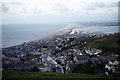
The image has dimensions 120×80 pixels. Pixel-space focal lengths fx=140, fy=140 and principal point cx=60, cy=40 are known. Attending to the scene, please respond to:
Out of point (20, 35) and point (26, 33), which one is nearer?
point (20, 35)

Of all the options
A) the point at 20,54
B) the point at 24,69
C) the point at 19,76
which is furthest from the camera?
the point at 20,54

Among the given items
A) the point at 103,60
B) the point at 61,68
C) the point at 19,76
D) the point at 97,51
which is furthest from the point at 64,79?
the point at 97,51

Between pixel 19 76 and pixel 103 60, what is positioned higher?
pixel 103 60

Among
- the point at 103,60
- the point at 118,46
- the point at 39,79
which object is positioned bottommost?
the point at 39,79

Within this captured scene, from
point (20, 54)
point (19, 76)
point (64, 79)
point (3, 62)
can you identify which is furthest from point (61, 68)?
point (20, 54)

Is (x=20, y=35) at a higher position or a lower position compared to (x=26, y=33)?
lower

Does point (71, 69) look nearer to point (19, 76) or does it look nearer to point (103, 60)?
point (103, 60)

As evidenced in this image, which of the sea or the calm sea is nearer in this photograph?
the calm sea

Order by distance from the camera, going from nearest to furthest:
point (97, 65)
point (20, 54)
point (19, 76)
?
1. point (19, 76)
2. point (97, 65)
3. point (20, 54)

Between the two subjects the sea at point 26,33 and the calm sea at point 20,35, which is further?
the sea at point 26,33

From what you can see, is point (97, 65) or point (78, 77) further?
point (97, 65)
